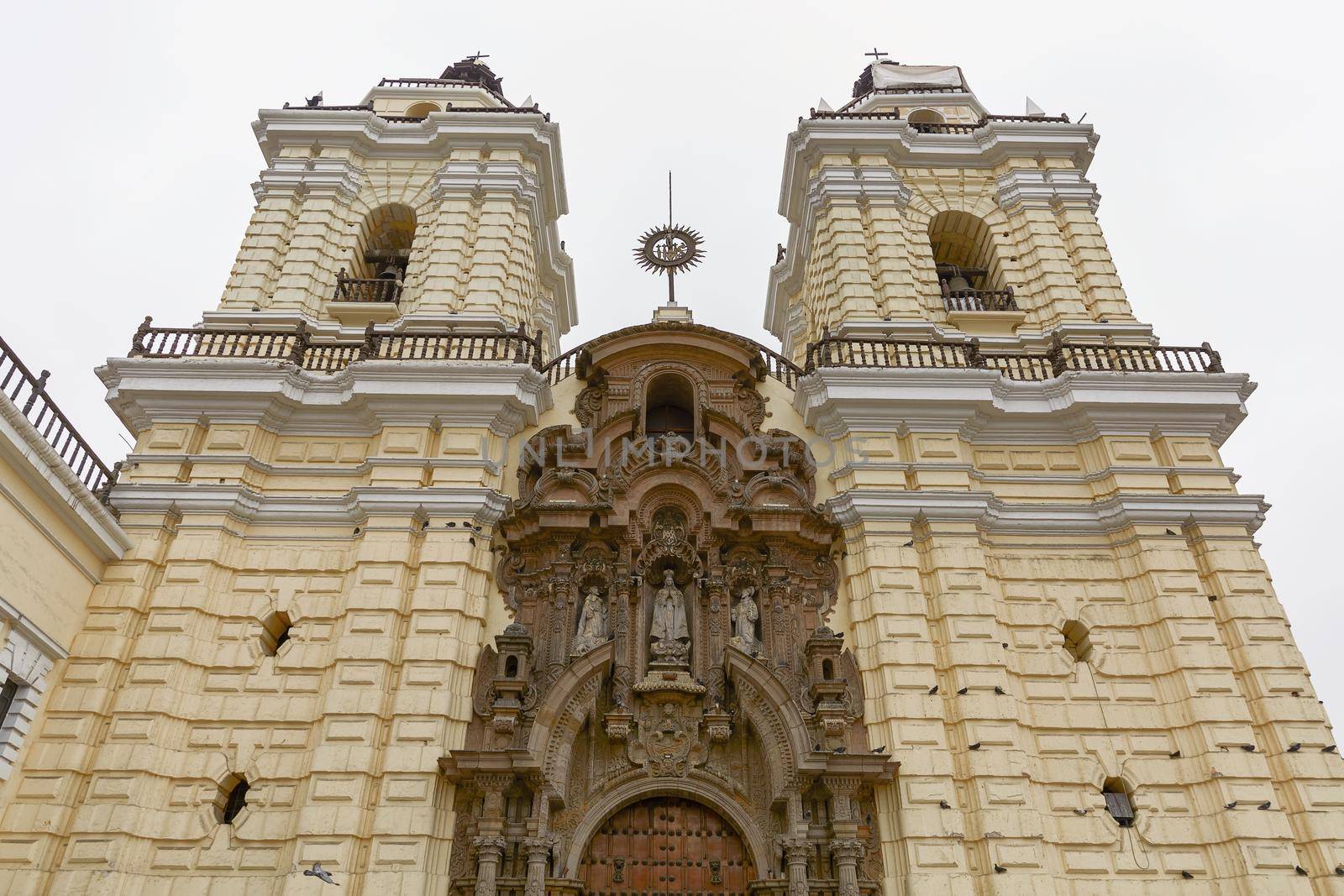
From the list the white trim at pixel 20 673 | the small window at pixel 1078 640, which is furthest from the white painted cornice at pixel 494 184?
the small window at pixel 1078 640

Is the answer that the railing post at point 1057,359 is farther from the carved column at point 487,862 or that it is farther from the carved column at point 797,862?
the carved column at point 487,862

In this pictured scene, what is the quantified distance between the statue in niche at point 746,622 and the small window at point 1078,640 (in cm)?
433

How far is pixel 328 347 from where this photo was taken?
15.8 metres

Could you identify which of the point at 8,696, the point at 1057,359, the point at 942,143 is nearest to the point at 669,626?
the point at 1057,359

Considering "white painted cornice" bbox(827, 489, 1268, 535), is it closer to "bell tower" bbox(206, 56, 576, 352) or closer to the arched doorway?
the arched doorway

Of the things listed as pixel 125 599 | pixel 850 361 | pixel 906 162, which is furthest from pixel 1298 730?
pixel 125 599

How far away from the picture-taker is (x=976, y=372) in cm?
1454

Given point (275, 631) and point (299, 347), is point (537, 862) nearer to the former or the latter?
point (275, 631)

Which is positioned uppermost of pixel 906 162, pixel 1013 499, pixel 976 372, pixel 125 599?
pixel 906 162

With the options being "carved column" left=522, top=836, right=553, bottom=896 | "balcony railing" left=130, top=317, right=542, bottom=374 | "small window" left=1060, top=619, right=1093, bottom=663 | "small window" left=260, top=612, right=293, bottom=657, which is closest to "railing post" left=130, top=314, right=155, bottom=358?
"balcony railing" left=130, top=317, right=542, bottom=374

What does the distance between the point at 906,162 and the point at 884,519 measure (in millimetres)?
9708

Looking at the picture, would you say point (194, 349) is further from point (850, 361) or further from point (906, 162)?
point (906, 162)

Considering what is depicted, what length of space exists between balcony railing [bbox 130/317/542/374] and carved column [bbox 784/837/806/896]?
8042mm

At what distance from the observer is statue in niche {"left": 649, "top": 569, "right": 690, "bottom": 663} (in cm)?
1248
